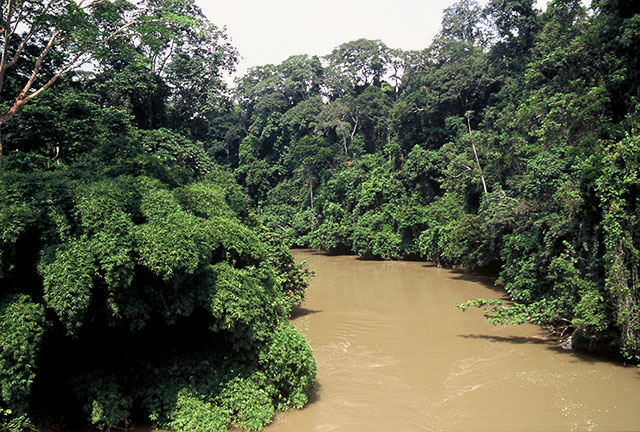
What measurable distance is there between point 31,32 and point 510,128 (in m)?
17.7

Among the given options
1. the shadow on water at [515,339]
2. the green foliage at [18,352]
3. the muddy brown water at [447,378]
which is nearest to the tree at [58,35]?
the green foliage at [18,352]

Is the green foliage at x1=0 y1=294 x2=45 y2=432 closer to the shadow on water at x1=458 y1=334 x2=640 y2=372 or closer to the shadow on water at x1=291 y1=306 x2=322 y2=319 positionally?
the shadow on water at x1=291 y1=306 x2=322 y2=319

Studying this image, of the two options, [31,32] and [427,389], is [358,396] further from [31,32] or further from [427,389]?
[31,32]

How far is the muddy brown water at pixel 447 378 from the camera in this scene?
7078mm

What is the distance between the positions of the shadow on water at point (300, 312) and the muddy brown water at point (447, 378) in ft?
0.23

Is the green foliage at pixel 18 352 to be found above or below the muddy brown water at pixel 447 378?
above

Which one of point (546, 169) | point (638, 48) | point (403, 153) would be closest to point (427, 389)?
point (546, 169)

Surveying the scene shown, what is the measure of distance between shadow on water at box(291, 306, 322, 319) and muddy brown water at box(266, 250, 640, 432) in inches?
2.7

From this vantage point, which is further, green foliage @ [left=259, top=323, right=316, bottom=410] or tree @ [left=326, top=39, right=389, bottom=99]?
tree @ [left=326, top=39, right=389, bottom=99]

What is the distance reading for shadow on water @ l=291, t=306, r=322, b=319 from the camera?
1450cm

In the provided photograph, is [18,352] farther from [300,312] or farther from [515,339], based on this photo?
[515,339]

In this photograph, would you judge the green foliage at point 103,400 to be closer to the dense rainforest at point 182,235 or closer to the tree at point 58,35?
the dense rainforest at point 182,235

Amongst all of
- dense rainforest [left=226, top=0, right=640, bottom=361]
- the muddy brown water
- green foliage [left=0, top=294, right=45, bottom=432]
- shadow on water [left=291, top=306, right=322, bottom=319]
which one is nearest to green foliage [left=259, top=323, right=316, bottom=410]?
the muddy brown water

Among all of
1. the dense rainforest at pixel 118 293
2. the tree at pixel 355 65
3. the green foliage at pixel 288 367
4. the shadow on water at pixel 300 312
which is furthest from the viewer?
the tree at pixel 355 65
